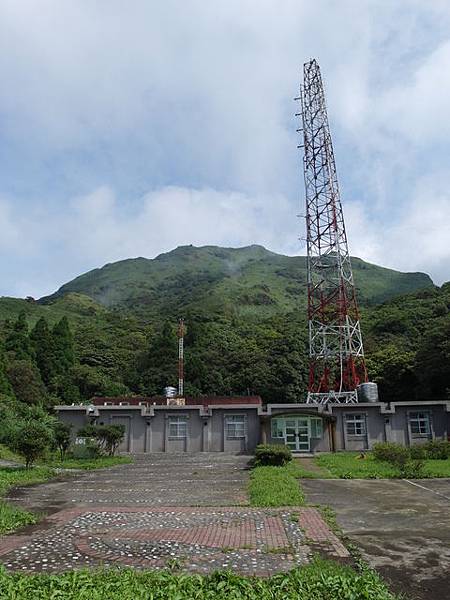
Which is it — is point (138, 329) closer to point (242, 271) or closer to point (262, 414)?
→ point (262, 414)

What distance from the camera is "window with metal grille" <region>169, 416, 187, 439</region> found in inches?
1011

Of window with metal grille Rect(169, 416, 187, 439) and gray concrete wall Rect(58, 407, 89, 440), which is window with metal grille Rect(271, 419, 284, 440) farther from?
gray concrete wall Rect(58, 407, 89, 440)

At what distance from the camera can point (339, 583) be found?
5.28 metres

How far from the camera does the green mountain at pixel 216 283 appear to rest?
3652 inches

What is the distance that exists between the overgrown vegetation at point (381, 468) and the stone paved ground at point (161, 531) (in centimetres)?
425

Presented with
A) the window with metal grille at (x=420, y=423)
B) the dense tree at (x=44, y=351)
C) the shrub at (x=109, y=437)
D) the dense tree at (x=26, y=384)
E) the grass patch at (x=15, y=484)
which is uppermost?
the dense tree at (x=44, y=351)

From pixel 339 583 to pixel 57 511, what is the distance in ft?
22.9

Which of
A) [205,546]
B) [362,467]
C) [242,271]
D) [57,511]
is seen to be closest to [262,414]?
[362,467]

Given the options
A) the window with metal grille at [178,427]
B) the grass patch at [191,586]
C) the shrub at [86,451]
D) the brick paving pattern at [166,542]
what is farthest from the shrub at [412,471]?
the shrub at [86,451]

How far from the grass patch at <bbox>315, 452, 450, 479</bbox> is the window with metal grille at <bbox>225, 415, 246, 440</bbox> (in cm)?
568

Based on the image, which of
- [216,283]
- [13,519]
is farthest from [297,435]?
[216,283]

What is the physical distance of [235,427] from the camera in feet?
84.0

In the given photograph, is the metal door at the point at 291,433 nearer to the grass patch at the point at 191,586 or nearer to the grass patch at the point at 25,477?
the grass patch at the point at 25,477

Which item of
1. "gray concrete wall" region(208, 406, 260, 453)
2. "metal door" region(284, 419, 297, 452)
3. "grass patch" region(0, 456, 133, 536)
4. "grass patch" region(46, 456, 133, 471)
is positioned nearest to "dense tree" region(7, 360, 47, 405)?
"gray concrete wall" region(208, 406, 260, 453)
